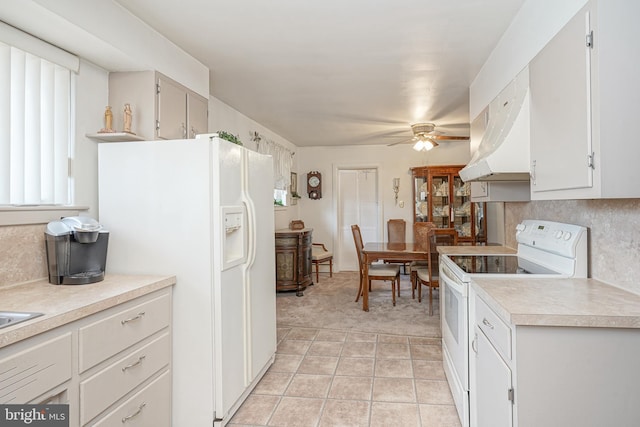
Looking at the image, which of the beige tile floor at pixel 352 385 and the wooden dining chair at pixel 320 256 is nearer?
the beige tile floor at pixel 352 385

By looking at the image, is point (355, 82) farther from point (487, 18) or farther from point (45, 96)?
point (45, 96)

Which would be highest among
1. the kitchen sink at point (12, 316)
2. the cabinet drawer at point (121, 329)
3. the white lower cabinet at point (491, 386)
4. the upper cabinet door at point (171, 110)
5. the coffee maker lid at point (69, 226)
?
the upper cabinet door at point (171, 110)

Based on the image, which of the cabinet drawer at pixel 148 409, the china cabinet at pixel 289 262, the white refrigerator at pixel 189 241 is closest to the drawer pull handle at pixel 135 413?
the cabinet drawer at pixel 148 409

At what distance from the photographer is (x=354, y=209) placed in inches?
279

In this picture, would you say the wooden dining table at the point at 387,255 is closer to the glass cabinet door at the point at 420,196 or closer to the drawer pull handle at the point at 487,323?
the glass cabinet door at the point at 420,196

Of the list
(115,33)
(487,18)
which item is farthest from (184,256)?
(487,18)

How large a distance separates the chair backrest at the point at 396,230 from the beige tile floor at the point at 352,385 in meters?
3.00

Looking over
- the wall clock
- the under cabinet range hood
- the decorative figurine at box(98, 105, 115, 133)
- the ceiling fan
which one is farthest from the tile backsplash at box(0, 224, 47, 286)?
the wall clock

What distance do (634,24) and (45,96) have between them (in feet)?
8.65

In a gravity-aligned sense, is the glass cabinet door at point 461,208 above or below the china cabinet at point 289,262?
above

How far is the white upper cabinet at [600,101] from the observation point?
1.29m

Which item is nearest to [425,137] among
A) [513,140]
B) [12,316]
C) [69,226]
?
[513,140]

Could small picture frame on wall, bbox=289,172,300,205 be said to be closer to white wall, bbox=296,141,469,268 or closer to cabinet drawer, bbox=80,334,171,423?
white wall, bbox=296,141,469,268

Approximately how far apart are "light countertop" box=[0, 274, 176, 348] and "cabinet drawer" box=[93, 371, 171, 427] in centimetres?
47
